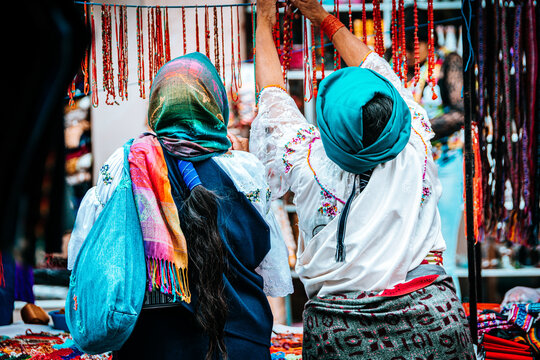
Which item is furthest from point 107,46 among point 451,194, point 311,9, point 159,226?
point 451,194

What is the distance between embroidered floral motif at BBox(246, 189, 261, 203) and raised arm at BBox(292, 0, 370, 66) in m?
0.67

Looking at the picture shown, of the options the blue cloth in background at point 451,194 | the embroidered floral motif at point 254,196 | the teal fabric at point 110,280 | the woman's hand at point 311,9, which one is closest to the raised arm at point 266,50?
the woman's hand at point 311,9

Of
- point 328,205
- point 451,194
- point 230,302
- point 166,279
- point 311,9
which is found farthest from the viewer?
point 451,194

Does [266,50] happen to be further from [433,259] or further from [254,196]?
[433,259]

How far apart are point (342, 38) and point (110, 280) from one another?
1266 millimetres

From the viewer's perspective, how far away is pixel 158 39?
2840 mm

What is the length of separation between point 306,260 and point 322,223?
15 cm

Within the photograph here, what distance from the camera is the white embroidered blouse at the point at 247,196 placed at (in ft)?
5.80

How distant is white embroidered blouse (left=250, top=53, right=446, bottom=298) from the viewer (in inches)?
71.8

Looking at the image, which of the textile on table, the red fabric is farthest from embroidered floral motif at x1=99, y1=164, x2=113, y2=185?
the red fabric

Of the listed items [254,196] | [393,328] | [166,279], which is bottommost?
[393,328]

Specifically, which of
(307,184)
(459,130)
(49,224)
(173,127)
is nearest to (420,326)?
(307,184)

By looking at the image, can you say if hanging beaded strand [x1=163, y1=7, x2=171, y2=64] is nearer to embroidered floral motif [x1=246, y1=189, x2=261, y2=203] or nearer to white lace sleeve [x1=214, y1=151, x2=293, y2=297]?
white lace sleeve [x1=214, y1=151, x2=293, y2=297]

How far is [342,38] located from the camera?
2191 mm
